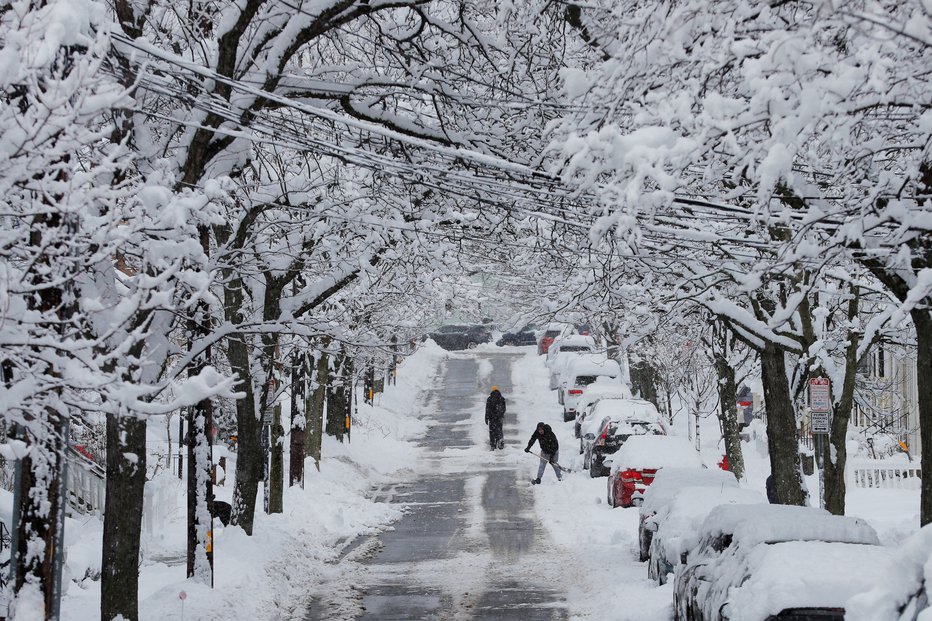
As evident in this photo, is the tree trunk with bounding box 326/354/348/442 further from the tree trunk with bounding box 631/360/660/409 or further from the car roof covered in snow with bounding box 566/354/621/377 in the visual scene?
the car roof covered in snow with bounding box 566/354/621/377

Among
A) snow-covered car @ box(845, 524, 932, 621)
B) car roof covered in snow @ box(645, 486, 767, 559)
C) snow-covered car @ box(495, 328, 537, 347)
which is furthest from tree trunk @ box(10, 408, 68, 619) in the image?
snow-covered car @ box(495, 328, 537, 347)

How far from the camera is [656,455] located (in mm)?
21969

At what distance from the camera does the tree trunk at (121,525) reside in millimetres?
10164

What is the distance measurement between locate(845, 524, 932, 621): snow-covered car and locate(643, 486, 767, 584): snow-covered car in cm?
689

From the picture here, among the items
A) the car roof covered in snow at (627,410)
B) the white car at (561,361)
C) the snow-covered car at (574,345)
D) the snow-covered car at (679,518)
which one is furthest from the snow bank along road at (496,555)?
the snow-covered car at (574,345)

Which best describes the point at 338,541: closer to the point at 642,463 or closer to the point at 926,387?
the point at 642,463

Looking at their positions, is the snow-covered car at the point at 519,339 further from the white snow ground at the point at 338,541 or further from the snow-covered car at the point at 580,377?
the white snow ground at the point at 338,541

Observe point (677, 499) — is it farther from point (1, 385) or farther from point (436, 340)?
point (436, 340)

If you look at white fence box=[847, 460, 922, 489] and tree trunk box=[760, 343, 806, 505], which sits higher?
tree trunk box=[760, 343, 806, 505]

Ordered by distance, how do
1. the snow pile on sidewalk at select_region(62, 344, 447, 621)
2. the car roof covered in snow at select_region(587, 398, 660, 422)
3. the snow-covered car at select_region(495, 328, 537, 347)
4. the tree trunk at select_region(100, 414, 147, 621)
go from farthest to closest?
1. the snow-covered car at select_region(495, 328, 537, 347)
2. the car roof covered in snow at select_region(587, 398, 660, 422)
3. the snow pile on sidewalk at select_region(62, 344, 447, 621)
4. the tree trunk at select_region(100, 414, 147, 621)

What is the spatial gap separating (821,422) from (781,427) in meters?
0.58

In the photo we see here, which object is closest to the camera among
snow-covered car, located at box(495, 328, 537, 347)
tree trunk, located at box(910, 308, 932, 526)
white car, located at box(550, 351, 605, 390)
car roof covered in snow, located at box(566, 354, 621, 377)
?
tree trunk, located at box(910, 308, 932, 526)

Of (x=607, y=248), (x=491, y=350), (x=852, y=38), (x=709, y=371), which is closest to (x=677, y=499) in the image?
(x=607, y=248)

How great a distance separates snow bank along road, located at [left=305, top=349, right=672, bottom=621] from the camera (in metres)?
14.2
